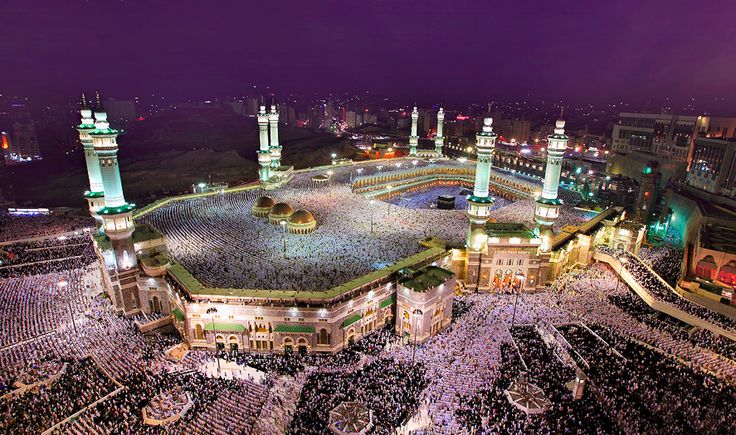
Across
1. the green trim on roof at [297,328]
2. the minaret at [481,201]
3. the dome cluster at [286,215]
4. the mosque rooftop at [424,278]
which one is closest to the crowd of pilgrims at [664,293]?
the minaret at [481,201]

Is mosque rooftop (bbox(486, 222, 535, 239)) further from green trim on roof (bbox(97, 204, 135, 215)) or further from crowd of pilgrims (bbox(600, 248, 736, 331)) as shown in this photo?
green trim on roof (bbox(97, 204, 135, 215))

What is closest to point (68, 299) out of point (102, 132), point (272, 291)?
point (102, 132)

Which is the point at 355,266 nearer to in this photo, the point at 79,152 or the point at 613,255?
the point at 613,255

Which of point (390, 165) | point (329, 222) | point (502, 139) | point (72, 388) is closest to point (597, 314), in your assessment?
point (329, 222)

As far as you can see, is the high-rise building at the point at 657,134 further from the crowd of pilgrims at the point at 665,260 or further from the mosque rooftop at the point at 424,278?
the mosque rooftop at the point at 424,278

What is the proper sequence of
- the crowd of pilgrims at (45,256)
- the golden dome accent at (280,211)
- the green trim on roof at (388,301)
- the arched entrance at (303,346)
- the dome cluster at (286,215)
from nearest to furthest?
the arched entrance at (303,346), the green trim on roof at (388,301), the crowd of pilgrims at (45,256), the dome cluster at (286,215), the golden dome accent at (280,211)
